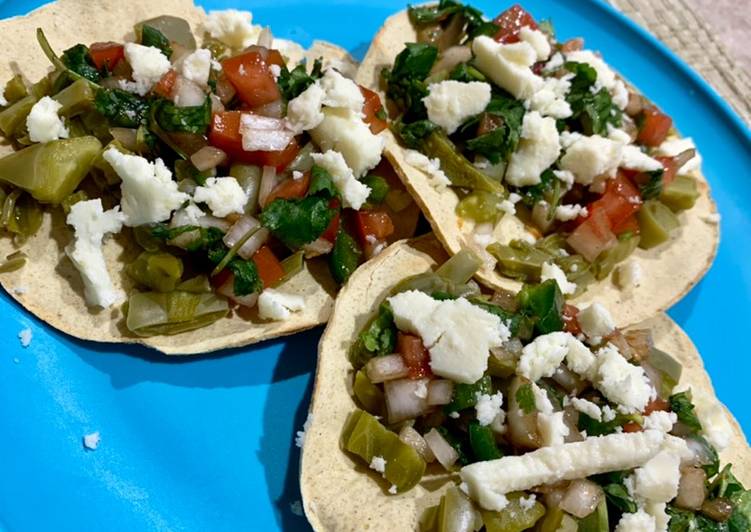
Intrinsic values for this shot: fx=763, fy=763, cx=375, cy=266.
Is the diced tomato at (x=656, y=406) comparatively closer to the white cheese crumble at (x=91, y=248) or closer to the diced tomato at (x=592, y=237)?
the diced tomato at (x=592, y=237)

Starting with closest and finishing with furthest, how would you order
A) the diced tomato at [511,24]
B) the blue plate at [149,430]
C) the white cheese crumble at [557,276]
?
the blue plate at [149,430]
the white cheese crumble at [557,276]
the diced tomato at [511,24]

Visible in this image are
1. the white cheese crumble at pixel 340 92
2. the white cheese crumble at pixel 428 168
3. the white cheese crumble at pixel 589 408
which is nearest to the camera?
the white cheese crumble at pixel 589 408

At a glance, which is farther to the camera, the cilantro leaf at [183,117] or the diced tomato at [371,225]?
the diced tomato at [371,225]

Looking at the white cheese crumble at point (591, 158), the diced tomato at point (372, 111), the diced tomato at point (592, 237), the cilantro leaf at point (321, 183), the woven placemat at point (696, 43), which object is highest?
the woven placemat at point (696, 43)

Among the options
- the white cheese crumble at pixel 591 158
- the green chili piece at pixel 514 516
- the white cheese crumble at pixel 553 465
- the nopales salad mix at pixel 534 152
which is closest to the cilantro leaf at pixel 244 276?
the nopales salad mix at pixel 534 152

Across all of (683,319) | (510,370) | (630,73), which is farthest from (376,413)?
(630,73)

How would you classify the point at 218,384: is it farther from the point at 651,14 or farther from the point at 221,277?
the point at 651,14
